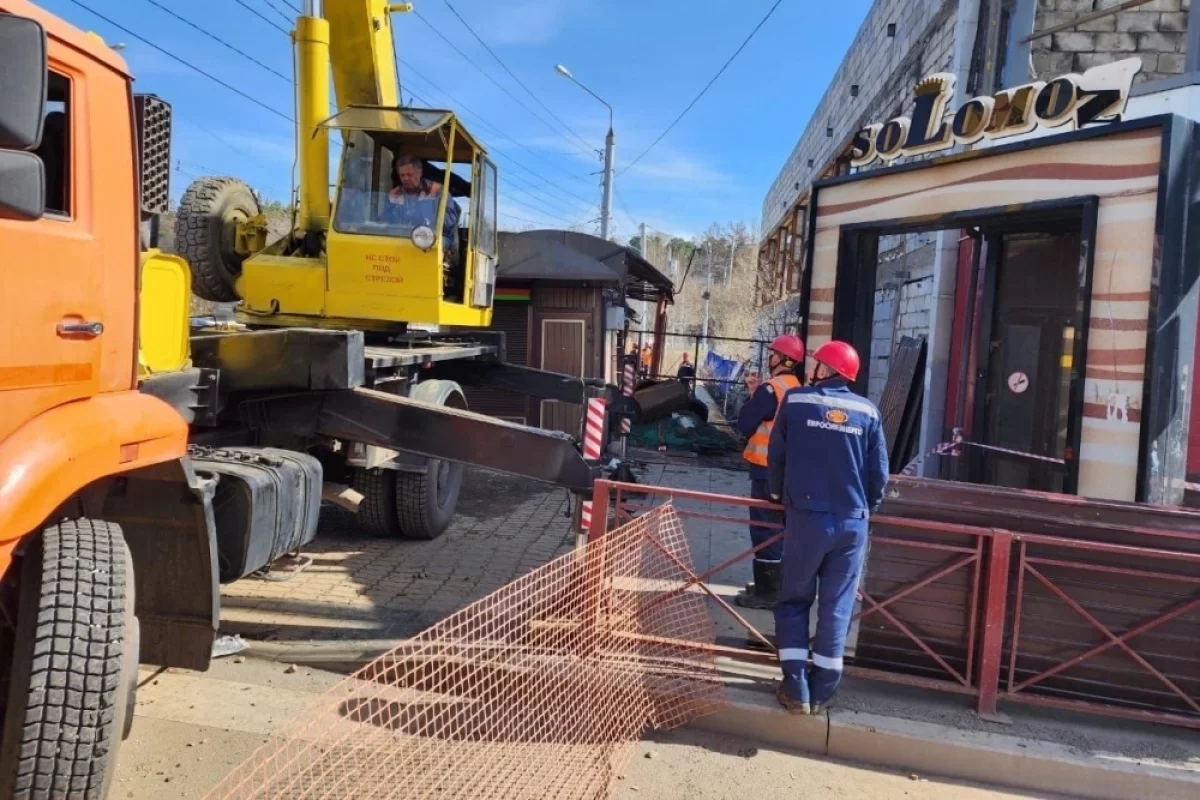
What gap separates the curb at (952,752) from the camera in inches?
148

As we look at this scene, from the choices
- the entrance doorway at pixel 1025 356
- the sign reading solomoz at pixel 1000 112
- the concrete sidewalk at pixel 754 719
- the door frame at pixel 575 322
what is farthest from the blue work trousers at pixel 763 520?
the door frame at pixel 575 322

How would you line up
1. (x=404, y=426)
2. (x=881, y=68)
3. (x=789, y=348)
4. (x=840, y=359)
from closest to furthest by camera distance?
(x=840, y=359), (x=404, y=426), (x=789, y=348), (x=881, y=68)

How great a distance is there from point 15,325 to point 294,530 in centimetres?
201

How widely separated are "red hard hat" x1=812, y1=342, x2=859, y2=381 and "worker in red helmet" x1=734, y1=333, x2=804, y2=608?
126 centimetres

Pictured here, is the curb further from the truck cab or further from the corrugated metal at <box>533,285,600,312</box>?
the corrugated metal at <box>533,285,600,312</box>

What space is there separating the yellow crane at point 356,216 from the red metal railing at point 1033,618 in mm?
3433

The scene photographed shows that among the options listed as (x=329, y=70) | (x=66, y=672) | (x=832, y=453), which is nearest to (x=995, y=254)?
(x=832, y=453)

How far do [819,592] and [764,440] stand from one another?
182 centimetres

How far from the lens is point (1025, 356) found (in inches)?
301

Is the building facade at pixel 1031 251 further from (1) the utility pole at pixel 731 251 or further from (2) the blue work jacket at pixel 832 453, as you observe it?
(1) the utility pole at pixel 731 251

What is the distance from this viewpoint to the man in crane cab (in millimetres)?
6469

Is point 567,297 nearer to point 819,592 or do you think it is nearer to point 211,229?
point 211,229

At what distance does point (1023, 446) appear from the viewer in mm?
7629

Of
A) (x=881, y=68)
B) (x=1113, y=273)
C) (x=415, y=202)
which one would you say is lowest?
(x=1113, y=273)
